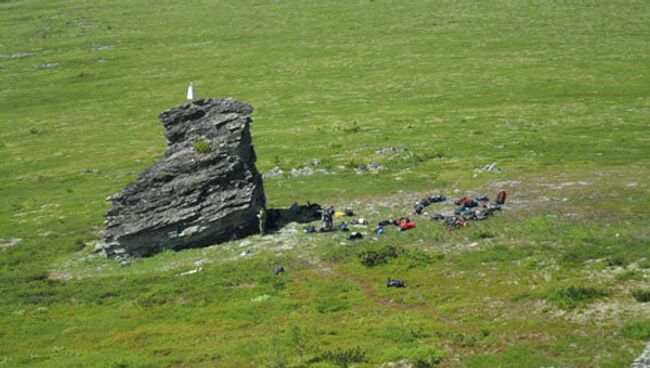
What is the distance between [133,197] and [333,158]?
29435 mm

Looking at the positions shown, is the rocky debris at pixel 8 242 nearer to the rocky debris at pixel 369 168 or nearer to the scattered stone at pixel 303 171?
the scattered stone at pixel 303 171

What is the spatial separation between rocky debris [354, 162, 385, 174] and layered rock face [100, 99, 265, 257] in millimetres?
18080

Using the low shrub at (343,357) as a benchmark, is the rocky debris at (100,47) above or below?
above

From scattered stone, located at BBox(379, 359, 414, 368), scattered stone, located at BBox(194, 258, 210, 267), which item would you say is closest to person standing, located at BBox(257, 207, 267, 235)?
scattered stone, located at BBox(194, 258, 210, 267)

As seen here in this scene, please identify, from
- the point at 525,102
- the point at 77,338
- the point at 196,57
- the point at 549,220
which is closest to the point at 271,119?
the point at 525,102

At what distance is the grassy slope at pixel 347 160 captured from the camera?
34.5 metres

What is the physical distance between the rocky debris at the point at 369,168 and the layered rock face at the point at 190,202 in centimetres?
1808

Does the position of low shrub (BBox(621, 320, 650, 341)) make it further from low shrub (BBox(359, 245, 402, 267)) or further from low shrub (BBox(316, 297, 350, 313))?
low shrub (BBox(359, 245, 402, 267))

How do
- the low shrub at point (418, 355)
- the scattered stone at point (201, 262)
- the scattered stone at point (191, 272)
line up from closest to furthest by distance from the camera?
the low shrub at point (418, 355)
the scattered stone at point (191, 272)
the scattered stone at point (201, 262)

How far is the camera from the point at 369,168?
70.8 metres

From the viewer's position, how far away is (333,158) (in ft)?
253

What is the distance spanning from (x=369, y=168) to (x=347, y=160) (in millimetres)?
5207

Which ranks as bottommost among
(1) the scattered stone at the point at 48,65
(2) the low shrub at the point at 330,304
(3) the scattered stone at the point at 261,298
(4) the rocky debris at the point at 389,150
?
(4) the rocky debris at the point at 389,150

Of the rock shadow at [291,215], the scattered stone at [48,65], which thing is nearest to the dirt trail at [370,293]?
the rock shadow at [291,215]
